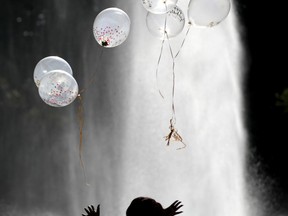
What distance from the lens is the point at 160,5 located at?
7.31 metres

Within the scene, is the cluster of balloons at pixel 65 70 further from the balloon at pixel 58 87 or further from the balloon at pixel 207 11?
the balloon at pixel 207 11

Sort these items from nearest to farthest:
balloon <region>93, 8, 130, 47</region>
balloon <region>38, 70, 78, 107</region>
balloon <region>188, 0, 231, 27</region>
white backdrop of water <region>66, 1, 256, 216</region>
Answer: balloon <region>38, 70, 78, 107</region> → balloon <region>188, 0, 231, 27</region> → balloon <region>93, 8, 130, 47</region> → white backdrop of water <region>66, 1, 256, 216</region>

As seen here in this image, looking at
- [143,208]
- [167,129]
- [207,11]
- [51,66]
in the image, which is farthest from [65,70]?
[167,129]

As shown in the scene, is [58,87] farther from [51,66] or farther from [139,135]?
[139,135]

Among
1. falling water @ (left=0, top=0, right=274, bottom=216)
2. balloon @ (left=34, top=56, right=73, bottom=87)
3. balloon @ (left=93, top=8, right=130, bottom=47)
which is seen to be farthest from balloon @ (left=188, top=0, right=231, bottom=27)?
falling water @ (left=0, top=0, right=274, bottom=216)

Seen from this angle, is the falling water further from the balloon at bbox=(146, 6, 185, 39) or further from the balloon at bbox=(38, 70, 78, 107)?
the balloon at bbox=(38, 70, 78, 107)

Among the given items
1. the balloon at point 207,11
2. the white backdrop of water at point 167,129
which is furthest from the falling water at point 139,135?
the balloon at point 207,11

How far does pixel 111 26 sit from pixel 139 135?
7.81 m

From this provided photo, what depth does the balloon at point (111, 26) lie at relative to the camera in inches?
296

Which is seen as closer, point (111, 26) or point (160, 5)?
point (160, 5)

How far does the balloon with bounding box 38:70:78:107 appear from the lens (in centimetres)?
682

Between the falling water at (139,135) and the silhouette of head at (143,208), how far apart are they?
333 inches

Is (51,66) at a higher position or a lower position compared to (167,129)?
higher

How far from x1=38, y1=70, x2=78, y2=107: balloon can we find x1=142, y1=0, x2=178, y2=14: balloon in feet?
3.78
